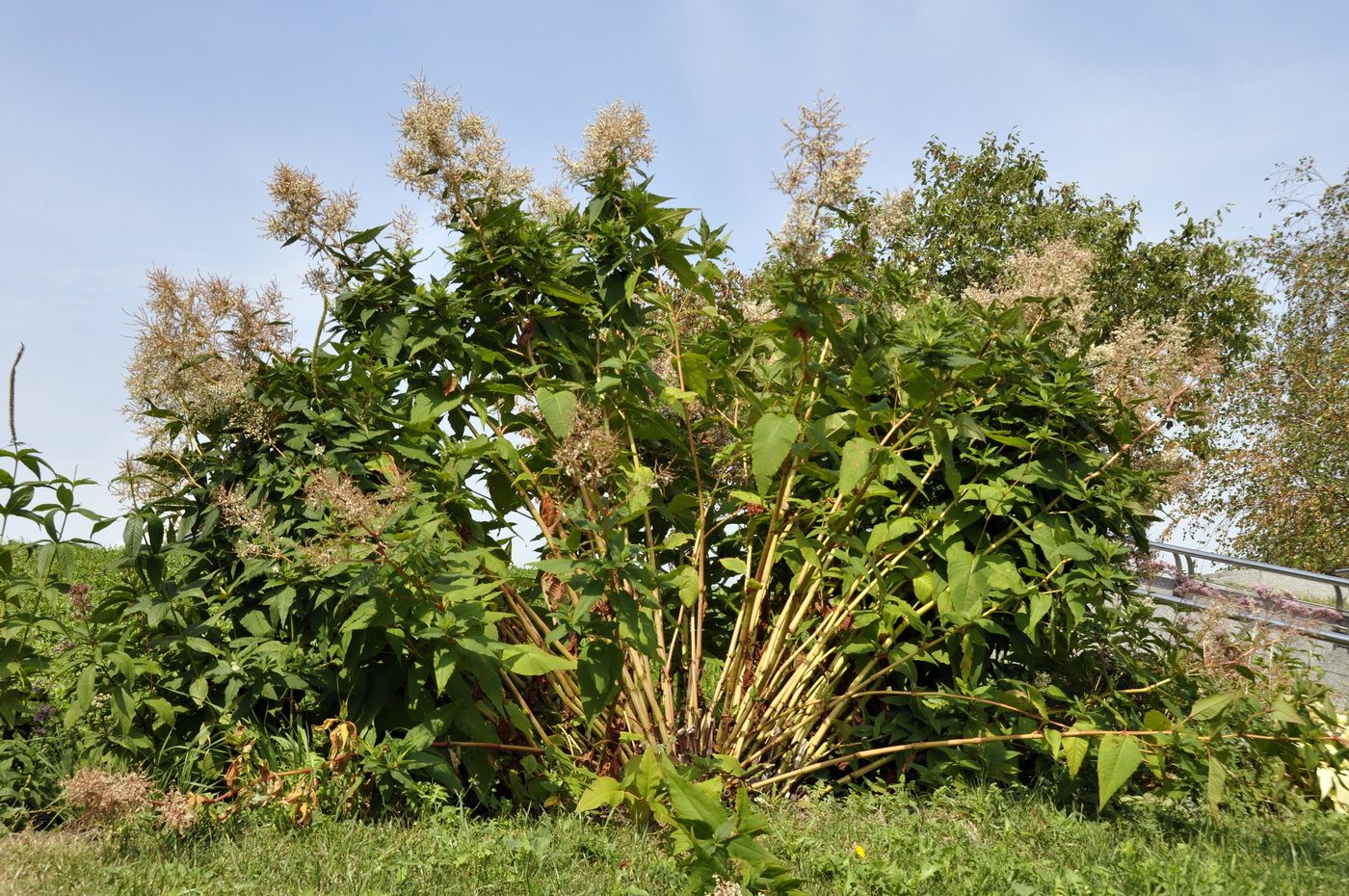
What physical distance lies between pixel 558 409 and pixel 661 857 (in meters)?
1.43

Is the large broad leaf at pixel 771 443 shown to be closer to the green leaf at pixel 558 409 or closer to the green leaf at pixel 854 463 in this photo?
the green leaf at pixel 854 463

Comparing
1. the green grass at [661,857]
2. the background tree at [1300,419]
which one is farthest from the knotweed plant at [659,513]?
the background tree at [1300,419]

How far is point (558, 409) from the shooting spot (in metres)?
3.43

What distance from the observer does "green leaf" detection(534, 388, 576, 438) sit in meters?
3.38

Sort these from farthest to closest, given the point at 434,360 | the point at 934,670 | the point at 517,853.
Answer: the point at 934,670 < the point at 434,360 < the point at 517,853

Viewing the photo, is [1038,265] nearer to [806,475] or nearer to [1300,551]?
[806,475]

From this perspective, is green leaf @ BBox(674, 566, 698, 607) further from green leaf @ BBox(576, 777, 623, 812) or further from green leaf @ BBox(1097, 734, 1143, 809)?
green leaf @ BBox(1097, 734, 1143, 809)

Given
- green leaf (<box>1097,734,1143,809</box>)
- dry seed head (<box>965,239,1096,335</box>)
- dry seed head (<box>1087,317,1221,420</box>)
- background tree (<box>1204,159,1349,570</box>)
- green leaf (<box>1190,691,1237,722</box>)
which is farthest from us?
background tree (<box>1204,159,1349,570</box>)

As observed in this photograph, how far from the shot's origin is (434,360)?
165 inches

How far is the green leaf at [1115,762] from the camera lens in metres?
3.22

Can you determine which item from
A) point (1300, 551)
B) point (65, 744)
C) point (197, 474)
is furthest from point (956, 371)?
point (1300, 551)

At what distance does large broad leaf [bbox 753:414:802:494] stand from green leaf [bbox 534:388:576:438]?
2.02ft

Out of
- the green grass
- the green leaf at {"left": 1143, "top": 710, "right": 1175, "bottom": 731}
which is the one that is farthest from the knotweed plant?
the green grass

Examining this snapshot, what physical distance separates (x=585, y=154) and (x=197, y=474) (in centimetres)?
198
